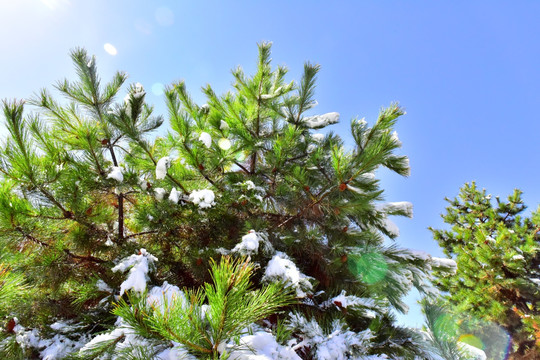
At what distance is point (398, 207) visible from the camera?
11.3ft

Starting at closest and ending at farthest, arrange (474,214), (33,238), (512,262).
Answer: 1. (33,238)
2. (512,262)
3. (474,214)

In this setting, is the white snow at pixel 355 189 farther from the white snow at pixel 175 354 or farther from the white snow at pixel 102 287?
the white snow at pixel 102 287

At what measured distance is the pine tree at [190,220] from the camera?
223cm

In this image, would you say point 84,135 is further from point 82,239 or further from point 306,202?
point 306,202

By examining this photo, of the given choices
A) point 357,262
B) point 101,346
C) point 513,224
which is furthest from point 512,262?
point 101,346

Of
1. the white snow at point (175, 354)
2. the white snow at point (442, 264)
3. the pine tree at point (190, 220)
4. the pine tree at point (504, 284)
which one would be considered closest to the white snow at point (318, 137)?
the pine tree at point (190, 220)

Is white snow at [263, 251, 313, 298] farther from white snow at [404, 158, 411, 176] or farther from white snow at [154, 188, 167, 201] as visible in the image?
white snow at [404, 158, 411, 176]

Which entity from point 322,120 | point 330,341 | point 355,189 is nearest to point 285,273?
point 330,341

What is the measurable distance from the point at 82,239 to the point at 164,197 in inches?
39.8

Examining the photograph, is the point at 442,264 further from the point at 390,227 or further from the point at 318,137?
the point at 318,137

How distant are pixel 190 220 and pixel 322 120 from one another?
2463 millimetres

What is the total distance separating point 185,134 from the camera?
10.3 feet

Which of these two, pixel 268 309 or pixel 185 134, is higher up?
pixel 185 134

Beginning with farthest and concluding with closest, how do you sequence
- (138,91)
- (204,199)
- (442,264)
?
(442,264) < (138,91) < (204,199)
